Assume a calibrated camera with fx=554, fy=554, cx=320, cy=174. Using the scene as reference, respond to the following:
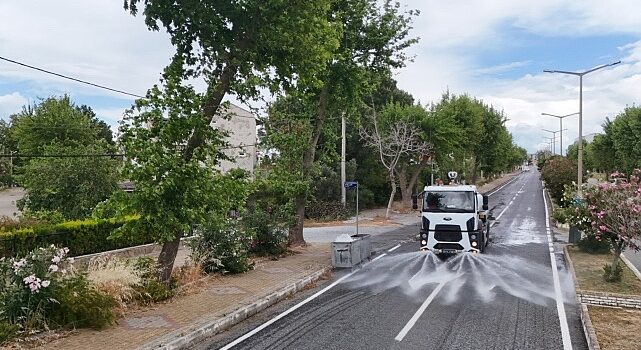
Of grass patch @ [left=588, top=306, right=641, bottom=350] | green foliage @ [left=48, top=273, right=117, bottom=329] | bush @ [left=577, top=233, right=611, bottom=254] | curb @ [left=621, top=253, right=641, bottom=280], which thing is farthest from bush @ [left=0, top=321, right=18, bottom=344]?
bush @ [left=577, top=233, right=611, bottom=254]

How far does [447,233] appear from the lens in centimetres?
1756

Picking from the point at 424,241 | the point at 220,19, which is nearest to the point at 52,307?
the point at 220,19

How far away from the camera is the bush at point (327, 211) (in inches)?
1503

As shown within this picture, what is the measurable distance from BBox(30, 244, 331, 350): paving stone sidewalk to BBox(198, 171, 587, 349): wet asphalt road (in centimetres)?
68

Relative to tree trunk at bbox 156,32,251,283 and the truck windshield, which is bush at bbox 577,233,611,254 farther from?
tree trunk at bbox 156,32,251,283

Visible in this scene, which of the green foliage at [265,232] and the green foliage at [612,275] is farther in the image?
the green foliage at [265,232]

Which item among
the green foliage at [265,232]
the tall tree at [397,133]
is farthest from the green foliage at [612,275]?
the tall tree at [397,133]

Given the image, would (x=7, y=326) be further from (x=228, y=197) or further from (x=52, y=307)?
(x=228, y=197)

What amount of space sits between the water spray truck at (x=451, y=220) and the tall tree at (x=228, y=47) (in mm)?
6462

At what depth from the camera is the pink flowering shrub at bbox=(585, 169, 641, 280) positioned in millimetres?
11188

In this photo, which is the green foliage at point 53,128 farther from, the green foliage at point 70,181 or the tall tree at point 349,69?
the tall tree at point 349,69

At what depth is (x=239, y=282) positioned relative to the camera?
13.8m

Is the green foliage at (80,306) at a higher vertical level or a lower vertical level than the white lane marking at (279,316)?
higher

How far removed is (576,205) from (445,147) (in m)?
23.6
